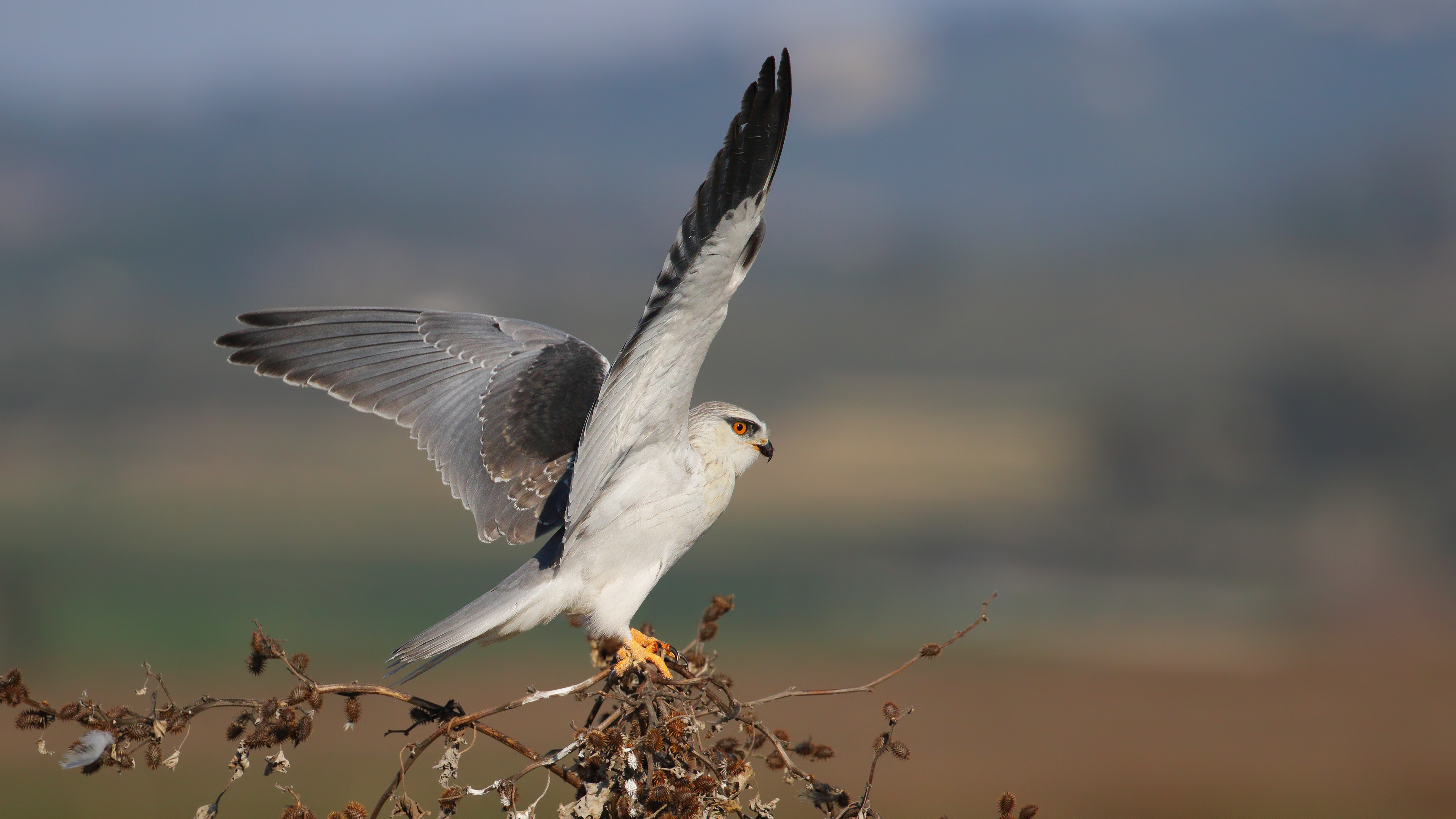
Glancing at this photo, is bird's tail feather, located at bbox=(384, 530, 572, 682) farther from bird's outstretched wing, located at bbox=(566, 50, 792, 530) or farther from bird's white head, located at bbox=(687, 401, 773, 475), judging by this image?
bird's white head, located at bbox=(687, 401, 773, 475)

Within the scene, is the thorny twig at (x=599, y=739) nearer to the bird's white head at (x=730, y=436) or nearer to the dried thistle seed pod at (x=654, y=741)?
the dried thistle seed pod at (x=654, y=741)

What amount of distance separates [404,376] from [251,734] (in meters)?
2.51

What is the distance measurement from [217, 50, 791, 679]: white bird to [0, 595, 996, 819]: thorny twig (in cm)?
26

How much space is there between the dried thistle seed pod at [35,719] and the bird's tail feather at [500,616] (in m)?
1.09

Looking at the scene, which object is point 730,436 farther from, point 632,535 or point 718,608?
point 718,608

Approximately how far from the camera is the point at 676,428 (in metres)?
3.71

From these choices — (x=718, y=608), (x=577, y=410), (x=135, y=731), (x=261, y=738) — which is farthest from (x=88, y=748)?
(x=577, y=410)

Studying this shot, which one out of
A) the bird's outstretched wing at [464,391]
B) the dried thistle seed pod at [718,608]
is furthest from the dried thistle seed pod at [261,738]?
the bird's outstretched wing at [464,391]

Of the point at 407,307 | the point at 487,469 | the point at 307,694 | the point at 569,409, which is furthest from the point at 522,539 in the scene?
the point at 307,694

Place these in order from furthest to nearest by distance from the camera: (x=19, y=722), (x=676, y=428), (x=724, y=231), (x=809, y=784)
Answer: (x=676, y=428), (x=724, y=231), (x=809, y=784), (x=19, y=722)

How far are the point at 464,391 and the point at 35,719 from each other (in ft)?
8.26

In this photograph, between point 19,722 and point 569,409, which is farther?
point 569,409

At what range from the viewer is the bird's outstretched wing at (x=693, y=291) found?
2822mm

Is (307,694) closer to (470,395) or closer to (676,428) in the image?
(676,428)
